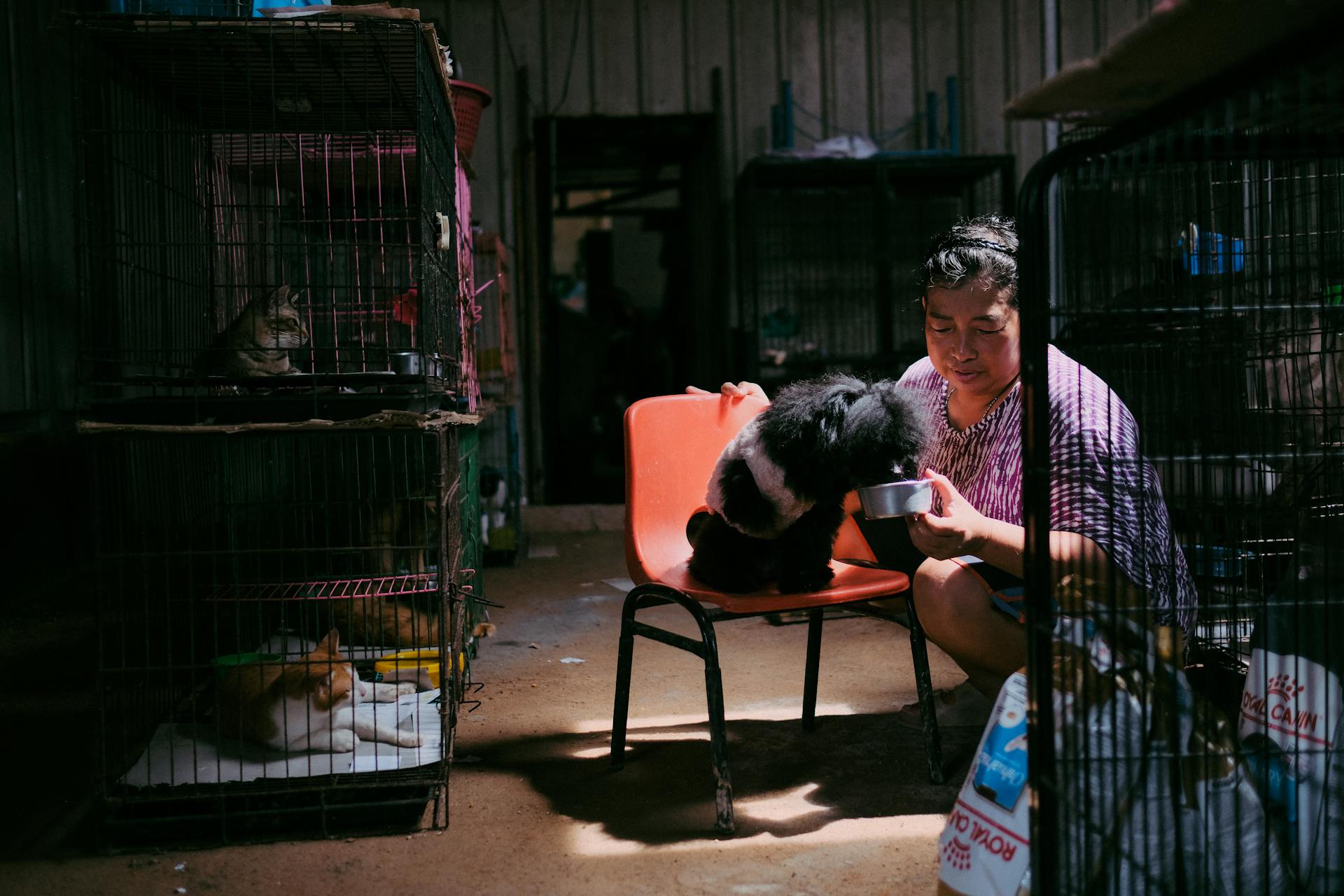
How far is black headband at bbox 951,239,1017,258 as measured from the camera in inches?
73.1

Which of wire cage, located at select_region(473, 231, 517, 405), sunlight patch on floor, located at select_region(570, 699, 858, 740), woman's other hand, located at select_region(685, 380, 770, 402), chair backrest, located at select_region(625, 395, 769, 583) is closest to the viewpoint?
chair backrest, located at select_region(625, 395, 769, 583)

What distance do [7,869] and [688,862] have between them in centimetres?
117

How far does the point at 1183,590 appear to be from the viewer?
172 cm

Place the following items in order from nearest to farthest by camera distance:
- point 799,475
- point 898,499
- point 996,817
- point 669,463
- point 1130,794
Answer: point 1130,794, point 996,817, point 898,499, point 799,475, point 669,463

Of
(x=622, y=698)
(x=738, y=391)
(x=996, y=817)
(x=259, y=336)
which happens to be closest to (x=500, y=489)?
(x=259, y=336)

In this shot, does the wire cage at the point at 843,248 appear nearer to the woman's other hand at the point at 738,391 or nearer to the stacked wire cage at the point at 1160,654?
the woman's other hand at the point at 738,391

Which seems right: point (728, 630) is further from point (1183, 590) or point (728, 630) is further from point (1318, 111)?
point (1318, 111)

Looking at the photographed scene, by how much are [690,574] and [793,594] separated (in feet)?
0.81

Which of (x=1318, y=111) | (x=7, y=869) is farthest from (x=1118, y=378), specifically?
(x=7, y=869)

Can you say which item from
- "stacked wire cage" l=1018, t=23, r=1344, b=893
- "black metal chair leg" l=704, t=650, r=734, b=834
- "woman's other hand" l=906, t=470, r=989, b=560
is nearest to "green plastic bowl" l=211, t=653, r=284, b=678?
"black metal chair leg" l=704, t=650, r=734, b=834

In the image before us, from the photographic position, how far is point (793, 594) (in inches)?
75.9

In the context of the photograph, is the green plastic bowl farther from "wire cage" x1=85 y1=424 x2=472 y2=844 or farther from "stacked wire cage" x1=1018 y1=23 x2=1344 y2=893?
"stacked wire cage" x1=1018 y1=23 x2=1344 y2=893

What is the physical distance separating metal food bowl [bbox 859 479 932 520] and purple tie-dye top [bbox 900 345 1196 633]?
21 cm

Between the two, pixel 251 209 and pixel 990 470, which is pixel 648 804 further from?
pixel 251 209
